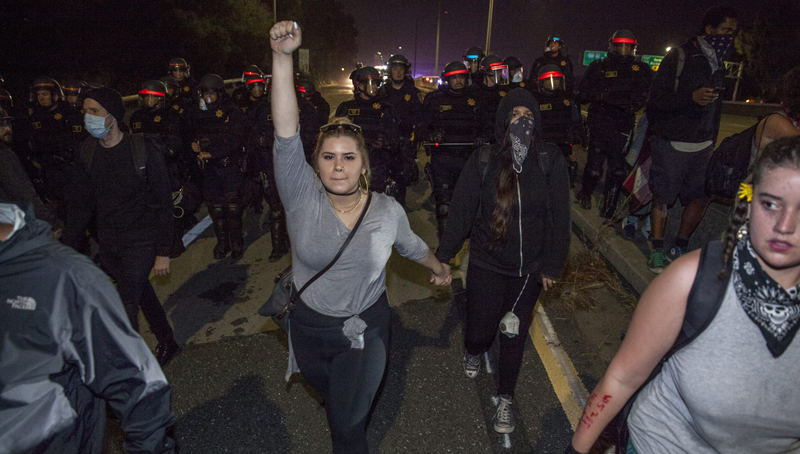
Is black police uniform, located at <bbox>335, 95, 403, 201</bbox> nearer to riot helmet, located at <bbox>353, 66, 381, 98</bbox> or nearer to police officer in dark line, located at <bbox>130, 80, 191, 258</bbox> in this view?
riot helmet, located at <bbox>353, 66, 381, 98</bbox>

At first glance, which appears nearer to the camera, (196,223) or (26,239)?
(26,239)

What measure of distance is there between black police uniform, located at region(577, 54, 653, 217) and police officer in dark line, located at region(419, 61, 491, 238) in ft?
5.86

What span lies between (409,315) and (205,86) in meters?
4.35

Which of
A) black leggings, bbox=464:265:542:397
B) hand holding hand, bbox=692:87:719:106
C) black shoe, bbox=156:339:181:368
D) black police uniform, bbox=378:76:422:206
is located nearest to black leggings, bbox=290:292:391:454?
black leggings, bbox=464:265:542:397

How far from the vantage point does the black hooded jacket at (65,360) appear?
160 centimetres

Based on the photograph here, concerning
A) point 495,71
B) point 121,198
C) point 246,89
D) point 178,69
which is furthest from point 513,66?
point 121,198

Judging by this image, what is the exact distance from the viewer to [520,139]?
3.16 metres

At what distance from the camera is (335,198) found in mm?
2561

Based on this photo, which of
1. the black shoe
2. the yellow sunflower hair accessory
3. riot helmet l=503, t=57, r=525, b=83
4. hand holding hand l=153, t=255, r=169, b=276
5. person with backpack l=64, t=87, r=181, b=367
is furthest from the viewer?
riot helmet l=503, t=57, r=525, b=83

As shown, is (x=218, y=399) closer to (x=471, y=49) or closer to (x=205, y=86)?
(x=205, y=86)

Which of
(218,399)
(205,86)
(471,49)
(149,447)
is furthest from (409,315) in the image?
(471,49)

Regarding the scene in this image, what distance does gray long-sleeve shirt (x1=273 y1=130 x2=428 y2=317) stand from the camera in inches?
94.8

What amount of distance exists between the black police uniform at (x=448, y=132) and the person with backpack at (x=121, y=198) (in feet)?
12.2

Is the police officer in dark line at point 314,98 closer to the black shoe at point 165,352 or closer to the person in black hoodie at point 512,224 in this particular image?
the black shoe at point 165,352
